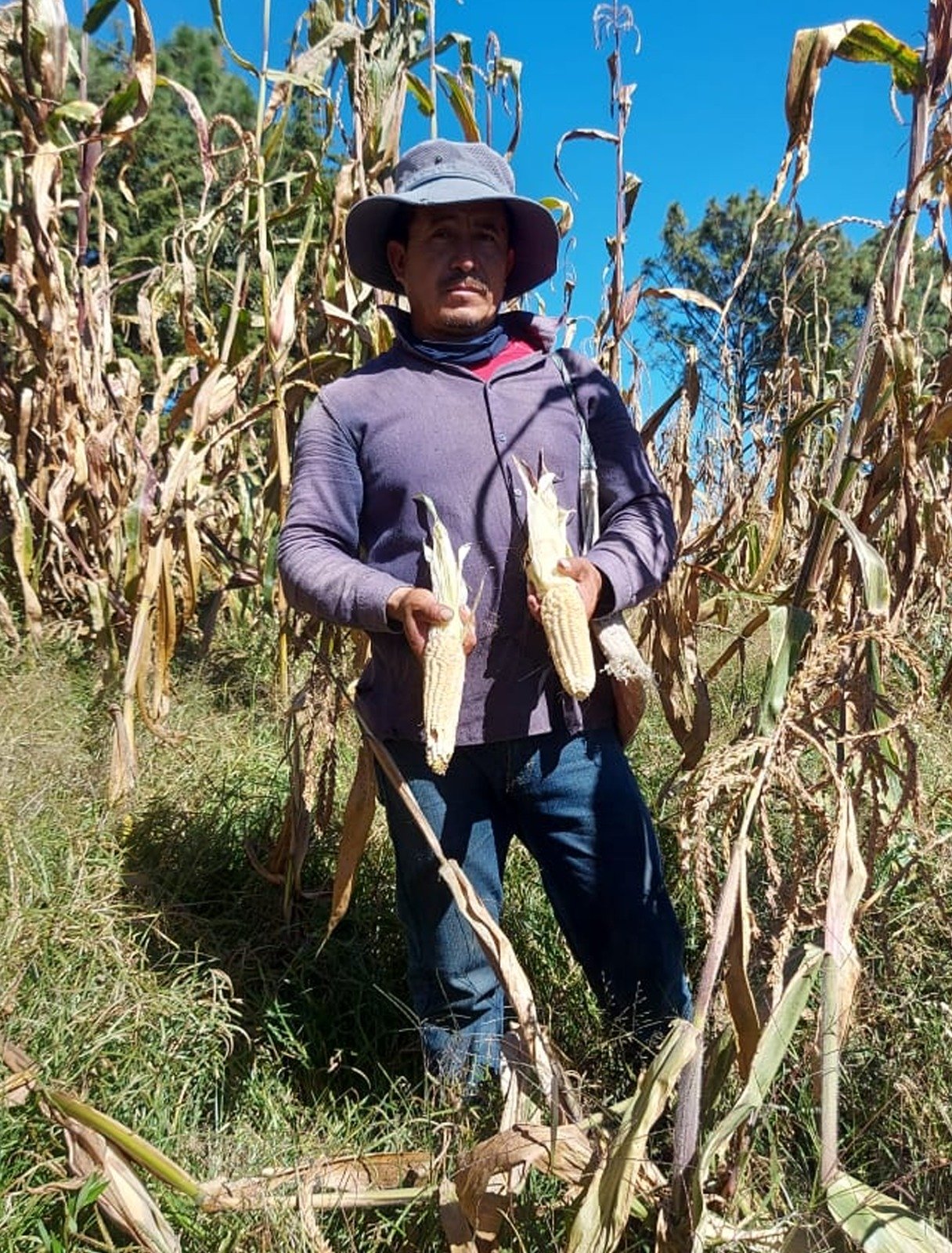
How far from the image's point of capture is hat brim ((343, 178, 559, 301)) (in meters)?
1.60

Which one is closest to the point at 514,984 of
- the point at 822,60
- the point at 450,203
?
the point at 450,203

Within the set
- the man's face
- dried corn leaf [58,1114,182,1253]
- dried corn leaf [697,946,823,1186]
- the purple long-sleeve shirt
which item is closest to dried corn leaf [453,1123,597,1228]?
dried corn leaf [697,946,823,1186]

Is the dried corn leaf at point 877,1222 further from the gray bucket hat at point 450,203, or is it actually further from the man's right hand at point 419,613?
the gray bucket hat at point 450,203

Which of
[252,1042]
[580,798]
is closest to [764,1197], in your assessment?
[580,798]

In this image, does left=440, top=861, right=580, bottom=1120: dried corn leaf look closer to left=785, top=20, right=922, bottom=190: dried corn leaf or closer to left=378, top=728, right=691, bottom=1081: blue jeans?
left=378, top=728, right=691, bottom=1081: blue jeans

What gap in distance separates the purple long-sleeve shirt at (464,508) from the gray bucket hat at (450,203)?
0.75ft

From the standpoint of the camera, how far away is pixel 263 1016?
6.75 feet

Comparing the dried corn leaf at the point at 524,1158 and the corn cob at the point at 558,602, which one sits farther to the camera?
the corn cob at the point at 558,602

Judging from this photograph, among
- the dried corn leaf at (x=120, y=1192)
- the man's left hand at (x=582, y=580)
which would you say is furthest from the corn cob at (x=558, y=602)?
the dried corn leaf at (x=120, y=1192)

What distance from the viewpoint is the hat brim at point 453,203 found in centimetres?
160

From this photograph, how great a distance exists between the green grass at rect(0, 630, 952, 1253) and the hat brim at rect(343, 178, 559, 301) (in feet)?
3.36

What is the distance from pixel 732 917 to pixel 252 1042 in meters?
1.14

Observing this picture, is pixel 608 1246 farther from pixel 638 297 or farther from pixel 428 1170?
pixel 638 297

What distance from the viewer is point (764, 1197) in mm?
1477
